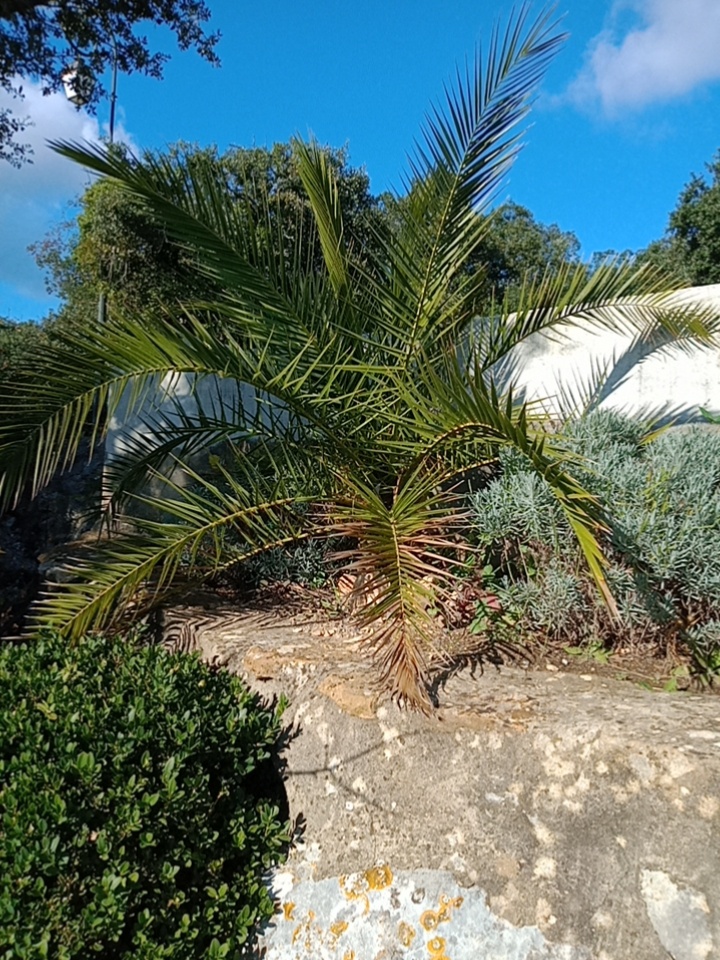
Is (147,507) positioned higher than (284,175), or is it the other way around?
(284,175)

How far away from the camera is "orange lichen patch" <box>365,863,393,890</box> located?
239 centimetres

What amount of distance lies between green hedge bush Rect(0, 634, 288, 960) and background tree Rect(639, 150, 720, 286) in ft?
51.1

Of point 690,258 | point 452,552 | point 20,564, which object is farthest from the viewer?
point 690,258

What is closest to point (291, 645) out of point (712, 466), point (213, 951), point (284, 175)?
point (213, 951)

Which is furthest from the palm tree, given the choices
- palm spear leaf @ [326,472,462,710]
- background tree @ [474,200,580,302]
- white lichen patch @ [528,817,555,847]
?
background tree @ [474,200,580,302]

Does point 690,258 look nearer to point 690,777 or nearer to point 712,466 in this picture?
point 712,466

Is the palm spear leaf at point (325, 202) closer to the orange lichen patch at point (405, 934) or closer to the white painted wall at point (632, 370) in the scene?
the white painted wall at point (632, 370)

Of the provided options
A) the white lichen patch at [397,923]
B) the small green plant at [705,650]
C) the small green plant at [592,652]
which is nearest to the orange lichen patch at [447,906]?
the white lichen patch at [397,923]

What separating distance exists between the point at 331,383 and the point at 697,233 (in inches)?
631

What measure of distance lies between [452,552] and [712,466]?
124cm

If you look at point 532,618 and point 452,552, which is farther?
point 452,552

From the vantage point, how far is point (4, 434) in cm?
296

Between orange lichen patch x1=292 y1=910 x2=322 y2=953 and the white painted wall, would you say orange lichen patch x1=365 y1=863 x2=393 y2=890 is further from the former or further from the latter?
the white painted wall

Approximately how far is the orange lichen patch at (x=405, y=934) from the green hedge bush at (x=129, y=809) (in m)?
0.44
